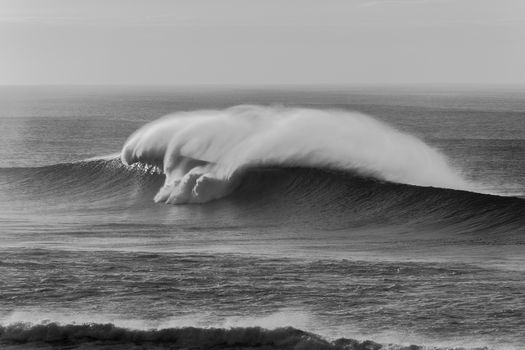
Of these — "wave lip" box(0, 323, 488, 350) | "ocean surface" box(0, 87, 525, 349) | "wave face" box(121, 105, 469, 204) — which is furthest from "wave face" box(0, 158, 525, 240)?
"wave lip" box(0, 323, 488, 350)

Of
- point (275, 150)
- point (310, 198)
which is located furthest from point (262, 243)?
point (275, 150)

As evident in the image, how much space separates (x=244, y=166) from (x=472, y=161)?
81.2 ft

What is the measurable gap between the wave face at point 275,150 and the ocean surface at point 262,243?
0.24 feet

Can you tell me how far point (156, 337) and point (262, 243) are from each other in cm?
847

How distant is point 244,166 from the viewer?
31984 mm

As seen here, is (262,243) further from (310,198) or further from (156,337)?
(156,337)

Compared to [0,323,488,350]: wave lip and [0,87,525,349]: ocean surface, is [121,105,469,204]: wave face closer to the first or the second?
[0,87,525,349]: ocean surface

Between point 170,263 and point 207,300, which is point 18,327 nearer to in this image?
point 207,300

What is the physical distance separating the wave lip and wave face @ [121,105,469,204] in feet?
50.5

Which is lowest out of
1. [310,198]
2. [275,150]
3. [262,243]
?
[262,243]

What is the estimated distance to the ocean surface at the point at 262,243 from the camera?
15.3 meters

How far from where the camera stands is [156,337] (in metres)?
15.0

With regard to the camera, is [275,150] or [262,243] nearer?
[262,243]

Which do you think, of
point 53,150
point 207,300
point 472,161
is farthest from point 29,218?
point 53,150
